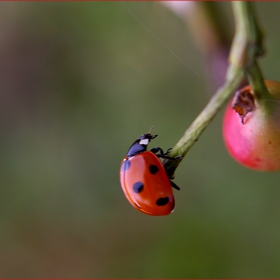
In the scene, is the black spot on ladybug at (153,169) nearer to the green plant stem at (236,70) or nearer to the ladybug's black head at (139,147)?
the green plant stem at (236,70)

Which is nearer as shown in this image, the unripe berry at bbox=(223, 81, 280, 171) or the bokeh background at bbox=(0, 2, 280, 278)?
the unripe berry at bbox=(223, 81, 280, 171)

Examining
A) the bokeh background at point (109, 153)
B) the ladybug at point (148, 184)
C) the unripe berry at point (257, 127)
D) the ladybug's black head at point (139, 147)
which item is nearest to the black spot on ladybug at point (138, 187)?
the ladybug at point (148, 184)

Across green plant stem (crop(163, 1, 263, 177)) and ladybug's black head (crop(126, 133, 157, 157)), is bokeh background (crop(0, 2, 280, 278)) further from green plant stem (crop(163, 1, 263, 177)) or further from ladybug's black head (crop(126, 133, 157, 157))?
green plant stem (crop(163, 1, 263, 177))

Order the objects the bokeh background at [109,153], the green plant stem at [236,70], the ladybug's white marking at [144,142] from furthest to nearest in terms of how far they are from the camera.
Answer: the bokeh background at [109,153] → the ladybug's white marking at [144,142] → the green plant stem at [236,70]

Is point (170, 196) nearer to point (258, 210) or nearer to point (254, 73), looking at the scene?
point (254, 73)

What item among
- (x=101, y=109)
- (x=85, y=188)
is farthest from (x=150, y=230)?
(x=101, y=109)

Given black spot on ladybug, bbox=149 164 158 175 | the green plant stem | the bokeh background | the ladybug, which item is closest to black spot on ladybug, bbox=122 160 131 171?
the ladybug
